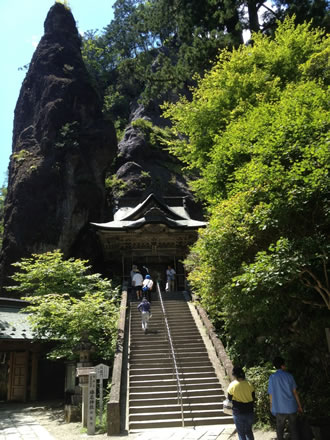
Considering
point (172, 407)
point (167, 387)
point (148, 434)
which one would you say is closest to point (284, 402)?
point (148, 434)

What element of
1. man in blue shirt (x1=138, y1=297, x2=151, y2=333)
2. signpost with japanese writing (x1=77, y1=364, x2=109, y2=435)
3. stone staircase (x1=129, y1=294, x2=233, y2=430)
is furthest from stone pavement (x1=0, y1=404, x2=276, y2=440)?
man in blue shirt (x1=138, y1=297, x2=151, y2=333)

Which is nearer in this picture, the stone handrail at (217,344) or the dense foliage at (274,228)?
the dense foliage at (274,228)

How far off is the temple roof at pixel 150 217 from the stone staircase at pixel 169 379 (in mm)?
7715

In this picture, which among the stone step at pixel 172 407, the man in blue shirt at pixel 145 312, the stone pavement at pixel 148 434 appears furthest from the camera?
the man in blue shirt at pixel 145 312

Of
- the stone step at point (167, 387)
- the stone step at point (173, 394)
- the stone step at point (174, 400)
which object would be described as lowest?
the stone step at point (174, 400)

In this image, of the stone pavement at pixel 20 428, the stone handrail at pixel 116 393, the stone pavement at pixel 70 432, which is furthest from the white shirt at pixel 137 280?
the stone pavement at pixel 20 428

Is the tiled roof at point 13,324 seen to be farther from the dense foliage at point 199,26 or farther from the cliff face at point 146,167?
the cliff face at point 146,167

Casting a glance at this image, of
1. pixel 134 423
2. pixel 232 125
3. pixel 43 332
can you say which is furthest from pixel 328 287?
pixel 43 332

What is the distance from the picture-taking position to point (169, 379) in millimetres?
10617

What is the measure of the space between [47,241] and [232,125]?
15.5 m

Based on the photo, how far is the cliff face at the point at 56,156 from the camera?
23.5m

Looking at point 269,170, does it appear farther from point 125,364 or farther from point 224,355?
point 125,364

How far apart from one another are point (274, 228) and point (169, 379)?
18.5 feet

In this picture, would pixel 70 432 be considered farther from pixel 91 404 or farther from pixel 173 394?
pixel 173 394
